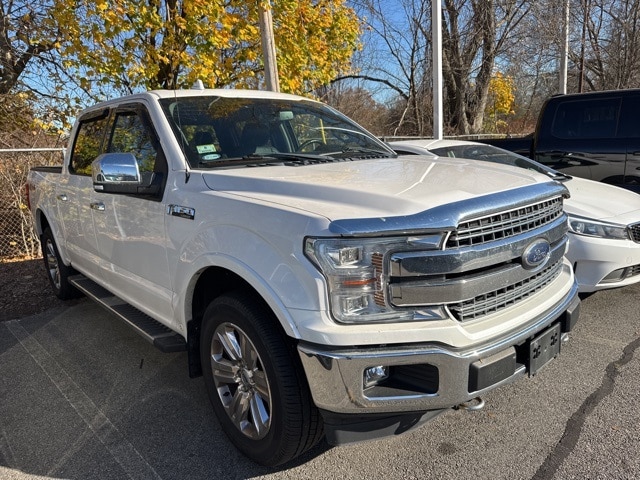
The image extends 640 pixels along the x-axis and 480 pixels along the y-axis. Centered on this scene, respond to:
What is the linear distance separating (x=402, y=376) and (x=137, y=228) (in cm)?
203

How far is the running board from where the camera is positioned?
121 inches

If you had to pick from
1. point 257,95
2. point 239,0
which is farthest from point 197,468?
point 239,0

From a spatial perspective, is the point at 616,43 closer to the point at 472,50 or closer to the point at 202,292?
the point at 472,50

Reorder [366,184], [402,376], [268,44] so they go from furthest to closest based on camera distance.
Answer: [268,44] < [366,184] < [402,376]

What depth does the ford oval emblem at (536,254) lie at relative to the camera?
2.39 meters

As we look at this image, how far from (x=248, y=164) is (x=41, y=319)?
3.35 metres

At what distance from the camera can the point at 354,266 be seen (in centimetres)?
204

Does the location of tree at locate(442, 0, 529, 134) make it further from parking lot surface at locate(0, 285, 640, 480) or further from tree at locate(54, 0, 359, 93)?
parking lot surface at locate(0, 285, 640, 480)

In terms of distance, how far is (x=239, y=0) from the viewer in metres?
7.16

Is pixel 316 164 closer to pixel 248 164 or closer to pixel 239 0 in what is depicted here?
pixel 248 164

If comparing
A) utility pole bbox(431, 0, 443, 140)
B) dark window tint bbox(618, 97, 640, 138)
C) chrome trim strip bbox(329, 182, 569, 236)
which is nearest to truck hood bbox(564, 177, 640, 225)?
dark window tint bbox(618, 97, 640, 138)

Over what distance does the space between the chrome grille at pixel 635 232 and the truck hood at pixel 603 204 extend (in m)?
0.05

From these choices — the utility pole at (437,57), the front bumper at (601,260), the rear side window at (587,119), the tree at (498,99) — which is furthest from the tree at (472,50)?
the front bumper at (601,260)

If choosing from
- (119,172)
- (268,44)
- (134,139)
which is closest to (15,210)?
(268,44)
